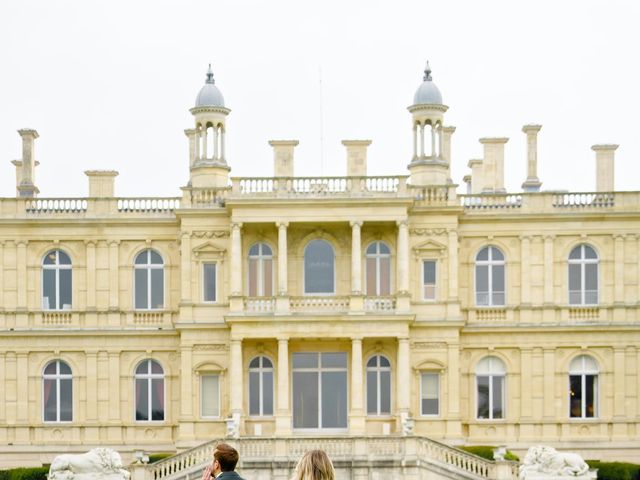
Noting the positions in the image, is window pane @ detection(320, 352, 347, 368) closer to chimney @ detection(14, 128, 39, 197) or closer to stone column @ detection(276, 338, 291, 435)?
stone column @ detection(276, 338, 291, 435)

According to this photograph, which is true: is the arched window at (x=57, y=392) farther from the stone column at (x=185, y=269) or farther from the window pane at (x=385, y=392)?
the window pane at (x=385, y=392)

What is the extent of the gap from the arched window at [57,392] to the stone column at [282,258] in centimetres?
752

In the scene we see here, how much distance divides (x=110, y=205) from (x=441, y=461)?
14.1 m

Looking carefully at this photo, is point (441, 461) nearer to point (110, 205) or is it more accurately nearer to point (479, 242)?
point (479, 242)

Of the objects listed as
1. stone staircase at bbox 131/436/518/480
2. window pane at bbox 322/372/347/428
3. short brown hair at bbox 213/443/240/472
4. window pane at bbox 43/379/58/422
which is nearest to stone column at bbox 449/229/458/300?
window pane at bbox 322/372/347/428

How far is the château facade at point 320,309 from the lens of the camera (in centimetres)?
4700

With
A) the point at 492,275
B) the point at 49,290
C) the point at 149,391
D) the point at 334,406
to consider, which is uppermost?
the point at 492,275

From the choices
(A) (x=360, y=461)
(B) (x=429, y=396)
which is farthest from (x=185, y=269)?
(A) (x=360, y=461)

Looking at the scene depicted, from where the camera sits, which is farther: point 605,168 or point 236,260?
point 605,168

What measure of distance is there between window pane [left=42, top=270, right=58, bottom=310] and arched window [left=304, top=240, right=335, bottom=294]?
8.10 m

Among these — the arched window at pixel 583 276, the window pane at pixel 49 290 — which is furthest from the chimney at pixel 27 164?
the arched window at pixel 583 276

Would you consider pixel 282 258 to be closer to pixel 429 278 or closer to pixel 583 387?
pixel 429 278

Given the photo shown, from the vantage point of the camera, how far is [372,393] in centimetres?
4734

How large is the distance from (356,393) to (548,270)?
737 cm
